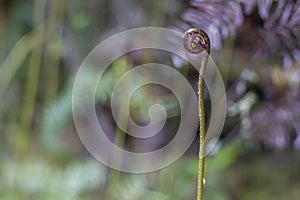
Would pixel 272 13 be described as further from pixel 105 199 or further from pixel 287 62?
pixel 105 199

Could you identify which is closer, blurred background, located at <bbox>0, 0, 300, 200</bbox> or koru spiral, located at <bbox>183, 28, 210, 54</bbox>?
koru spiral, located at <bbox>183, 28, 210, 54</bbox>

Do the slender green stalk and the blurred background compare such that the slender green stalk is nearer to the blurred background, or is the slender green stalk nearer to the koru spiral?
the koru spiral

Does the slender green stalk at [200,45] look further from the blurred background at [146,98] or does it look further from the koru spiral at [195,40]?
the blurred background at [146,98]

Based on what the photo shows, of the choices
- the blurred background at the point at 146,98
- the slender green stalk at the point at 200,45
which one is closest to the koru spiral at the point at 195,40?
the slender green stalk at the point at 200,45

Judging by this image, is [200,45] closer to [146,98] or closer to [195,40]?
[195,40]

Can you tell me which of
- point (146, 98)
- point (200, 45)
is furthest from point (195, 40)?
point (146, 98)

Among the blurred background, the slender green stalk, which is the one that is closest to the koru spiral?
the slender green stalk

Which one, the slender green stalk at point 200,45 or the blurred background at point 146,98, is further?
the blurred background at point 146,98

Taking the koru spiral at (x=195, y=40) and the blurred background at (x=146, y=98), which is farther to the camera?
the blurred background at (x=146, y=98)
